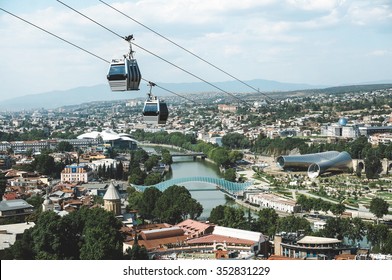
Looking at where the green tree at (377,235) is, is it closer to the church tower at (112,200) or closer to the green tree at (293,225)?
the green tree at (293,225)

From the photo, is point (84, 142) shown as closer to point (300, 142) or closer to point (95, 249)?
point (300, 142)

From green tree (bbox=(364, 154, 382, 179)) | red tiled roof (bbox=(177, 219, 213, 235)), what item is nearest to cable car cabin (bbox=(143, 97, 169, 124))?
red tiled roof (bbox=(177, 219, 213, 235))

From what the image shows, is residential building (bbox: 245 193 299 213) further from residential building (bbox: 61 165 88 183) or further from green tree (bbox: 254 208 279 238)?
residential building (bbox: 61 165 88 183)

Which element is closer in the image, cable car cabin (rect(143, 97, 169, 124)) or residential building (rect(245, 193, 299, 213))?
cable car cabin (rect(143, 97, 169, 124))

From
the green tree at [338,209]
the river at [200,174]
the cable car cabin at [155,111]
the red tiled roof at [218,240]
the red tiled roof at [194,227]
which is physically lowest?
the river at [200,174]

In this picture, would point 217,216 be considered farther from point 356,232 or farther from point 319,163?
point 319,163

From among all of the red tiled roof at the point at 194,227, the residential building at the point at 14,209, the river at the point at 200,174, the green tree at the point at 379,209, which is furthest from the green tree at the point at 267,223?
the residential building at the point at 14,209
